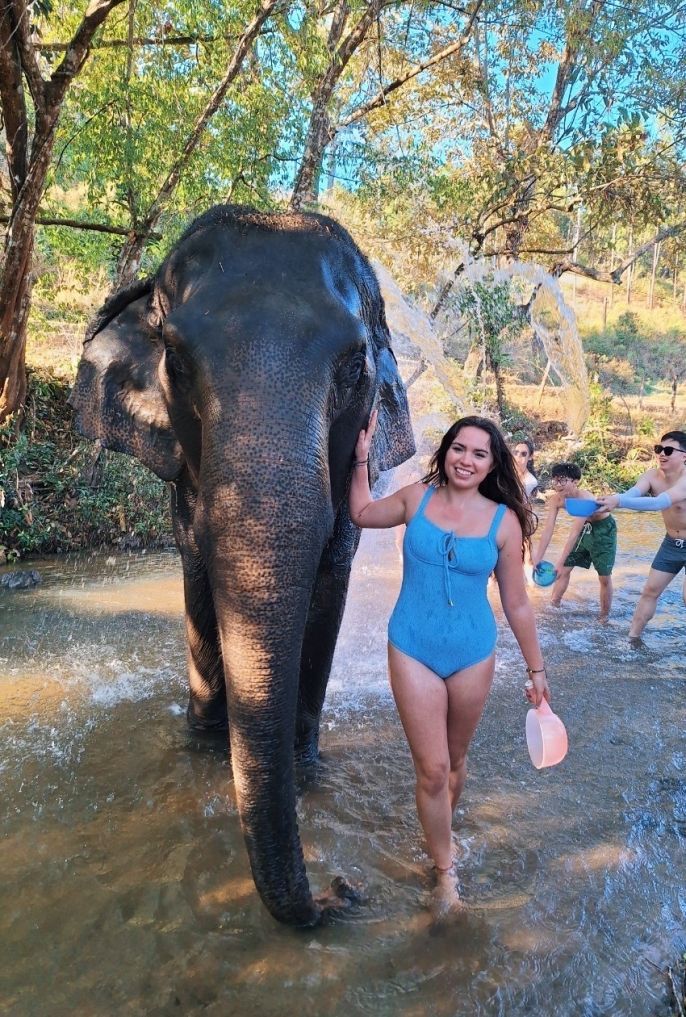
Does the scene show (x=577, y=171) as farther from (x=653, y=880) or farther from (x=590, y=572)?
(x=653, y=880)

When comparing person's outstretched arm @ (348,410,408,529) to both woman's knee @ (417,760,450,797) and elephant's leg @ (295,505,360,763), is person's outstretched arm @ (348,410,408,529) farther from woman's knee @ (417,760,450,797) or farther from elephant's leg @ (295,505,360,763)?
woman's knee @ (417,760,450,797)

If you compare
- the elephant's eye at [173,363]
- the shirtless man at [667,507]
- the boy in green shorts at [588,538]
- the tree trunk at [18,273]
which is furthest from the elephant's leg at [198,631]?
the tree trunk at [18,273]

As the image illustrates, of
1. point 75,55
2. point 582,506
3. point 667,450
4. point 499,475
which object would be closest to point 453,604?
point 499,475

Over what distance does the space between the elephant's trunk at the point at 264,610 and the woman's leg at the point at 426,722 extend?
1.77ft

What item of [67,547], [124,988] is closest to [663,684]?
[124,988]

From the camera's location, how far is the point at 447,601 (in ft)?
8.61

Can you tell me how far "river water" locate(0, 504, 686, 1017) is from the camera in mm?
2359

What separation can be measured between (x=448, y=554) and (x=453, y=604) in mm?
174

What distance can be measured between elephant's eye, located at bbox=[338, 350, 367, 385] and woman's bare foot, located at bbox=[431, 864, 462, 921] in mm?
1824

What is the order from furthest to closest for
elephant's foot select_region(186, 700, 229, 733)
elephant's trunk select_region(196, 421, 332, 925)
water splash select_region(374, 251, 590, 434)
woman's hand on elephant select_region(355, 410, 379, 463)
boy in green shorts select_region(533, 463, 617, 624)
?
water splash select_region(374, 251, 590, 434) < boy in green shorts select_region(533, 463, 617, 624) < elephant's foot select_region(186, 700, 229, 733) < woman's hand on elephant select_region(355, 410, 379, 463) < elephant's trunk select_region(196, 421, 332, 925)

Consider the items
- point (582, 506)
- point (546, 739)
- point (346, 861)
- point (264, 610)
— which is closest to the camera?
point (264, 610)

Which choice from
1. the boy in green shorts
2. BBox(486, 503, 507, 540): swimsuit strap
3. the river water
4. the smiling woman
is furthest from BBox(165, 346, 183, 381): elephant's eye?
the boy in green shorts

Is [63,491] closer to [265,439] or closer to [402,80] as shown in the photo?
[402,80]

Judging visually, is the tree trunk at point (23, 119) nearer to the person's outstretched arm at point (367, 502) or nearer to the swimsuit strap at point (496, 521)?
the person's outstretched arm at point (367, 502)
